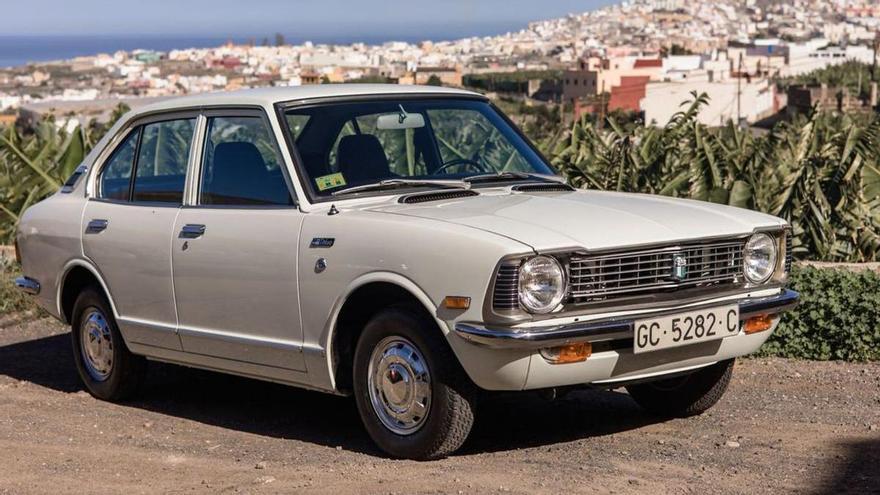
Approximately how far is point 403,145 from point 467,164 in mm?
338

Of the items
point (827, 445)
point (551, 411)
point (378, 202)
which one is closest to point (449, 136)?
point (378, 202)

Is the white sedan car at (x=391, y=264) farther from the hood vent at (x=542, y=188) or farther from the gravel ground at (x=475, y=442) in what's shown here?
the gravel ground at (x=475, y=442)

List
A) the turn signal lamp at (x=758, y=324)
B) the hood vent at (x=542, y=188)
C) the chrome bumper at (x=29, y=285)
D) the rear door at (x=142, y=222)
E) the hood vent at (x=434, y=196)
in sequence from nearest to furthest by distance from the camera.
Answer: the turn signal lamp at (x=758, y=324)
the hood vent at (x=434, y=196)
the hood vent at (x=542, y=188)
the rear door at (x=142, y=222)
the chrome bumper at (x=29, y=285)

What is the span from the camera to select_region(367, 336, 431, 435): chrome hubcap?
5.91 meters

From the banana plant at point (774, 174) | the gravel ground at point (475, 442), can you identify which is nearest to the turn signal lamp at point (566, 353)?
the gravel ground at point (475, 442)

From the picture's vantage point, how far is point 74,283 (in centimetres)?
817

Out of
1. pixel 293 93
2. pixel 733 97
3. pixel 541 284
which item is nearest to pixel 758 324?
pixel 541 284

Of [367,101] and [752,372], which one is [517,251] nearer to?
[367,101]

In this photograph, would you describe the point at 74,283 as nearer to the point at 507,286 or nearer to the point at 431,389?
the point at 431,389

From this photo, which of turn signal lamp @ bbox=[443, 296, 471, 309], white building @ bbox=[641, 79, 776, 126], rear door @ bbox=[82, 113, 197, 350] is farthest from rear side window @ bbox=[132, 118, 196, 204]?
white building @ bbox=[641, 79, 776, 126]

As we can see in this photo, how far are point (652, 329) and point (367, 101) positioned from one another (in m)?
2.11

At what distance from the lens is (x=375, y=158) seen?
682 cm

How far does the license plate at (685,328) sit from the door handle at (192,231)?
93.9 inches

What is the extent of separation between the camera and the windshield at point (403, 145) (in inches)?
264
